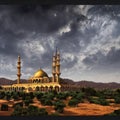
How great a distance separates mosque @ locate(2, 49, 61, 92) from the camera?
37.0ft

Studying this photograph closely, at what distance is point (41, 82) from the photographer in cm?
1220

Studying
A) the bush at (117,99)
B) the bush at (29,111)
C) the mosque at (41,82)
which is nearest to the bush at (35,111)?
the bush at (29,111)

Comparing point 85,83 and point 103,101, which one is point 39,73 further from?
point 103,101

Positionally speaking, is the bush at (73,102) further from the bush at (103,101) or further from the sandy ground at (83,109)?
the bush at (103,101)

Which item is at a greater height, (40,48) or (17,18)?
(17,18)

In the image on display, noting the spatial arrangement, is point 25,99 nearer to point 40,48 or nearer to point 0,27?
point 40,48

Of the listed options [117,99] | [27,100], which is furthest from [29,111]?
[117,99]

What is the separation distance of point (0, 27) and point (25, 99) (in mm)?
2582

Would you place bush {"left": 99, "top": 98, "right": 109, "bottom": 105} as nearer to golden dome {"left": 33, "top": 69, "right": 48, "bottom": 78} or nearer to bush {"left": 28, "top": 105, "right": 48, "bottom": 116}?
bush {"left": 28, "top": 105, "right": 48, "bottom": 116}

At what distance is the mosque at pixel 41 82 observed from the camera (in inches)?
444

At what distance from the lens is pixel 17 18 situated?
1129 centimetres

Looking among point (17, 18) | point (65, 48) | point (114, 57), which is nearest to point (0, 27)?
point (17, 18)

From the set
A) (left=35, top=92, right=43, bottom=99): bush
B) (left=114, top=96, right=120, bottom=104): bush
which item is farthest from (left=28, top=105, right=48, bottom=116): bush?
(left=114, top=96, right=120, bottom=104): bush

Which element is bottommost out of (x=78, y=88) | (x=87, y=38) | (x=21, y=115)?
(x=21, y=115)
